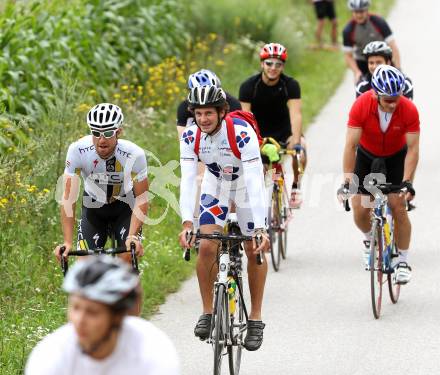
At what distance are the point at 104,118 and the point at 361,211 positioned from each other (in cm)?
322

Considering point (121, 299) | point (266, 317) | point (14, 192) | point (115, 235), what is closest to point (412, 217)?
point (266, 317)

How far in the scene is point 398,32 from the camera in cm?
2664

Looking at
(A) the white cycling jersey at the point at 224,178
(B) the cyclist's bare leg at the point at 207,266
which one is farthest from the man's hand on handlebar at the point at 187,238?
(B) the cyclist's bare leg at the point at 207,266

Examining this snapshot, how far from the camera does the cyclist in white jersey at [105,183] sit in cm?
811

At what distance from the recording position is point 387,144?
1024 cm

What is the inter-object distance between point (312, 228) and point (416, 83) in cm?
895

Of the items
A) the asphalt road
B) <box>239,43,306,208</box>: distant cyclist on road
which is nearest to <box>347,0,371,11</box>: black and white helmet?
the asphalt road

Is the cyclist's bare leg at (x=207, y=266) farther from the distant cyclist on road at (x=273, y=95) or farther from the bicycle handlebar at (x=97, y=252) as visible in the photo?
the distant cyclist on road at (x=273, y=95)

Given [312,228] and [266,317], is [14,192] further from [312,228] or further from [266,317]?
[312,228]

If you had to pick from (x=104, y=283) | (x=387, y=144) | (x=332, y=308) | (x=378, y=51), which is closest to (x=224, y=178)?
(x=387, y=144)

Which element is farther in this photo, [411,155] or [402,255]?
[402,255]

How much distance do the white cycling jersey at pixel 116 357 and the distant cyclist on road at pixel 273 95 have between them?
767 centimetres

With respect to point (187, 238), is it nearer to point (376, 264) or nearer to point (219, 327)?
point (219, 327)

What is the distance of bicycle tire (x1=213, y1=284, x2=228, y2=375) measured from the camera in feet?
25.2
